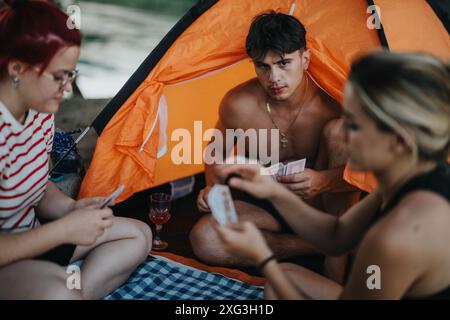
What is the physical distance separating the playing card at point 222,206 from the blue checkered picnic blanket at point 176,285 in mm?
525

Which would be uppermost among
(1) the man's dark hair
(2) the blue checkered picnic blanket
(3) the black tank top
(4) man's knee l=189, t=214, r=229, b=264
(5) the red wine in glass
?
(1) the man's dark hair

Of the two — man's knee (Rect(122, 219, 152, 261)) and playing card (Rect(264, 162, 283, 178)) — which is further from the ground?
playing card (Rect(264, 162, 283, 178))

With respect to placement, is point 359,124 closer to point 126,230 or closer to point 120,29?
point 126,230

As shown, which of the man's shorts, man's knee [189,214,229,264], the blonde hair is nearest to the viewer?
the blonde hair

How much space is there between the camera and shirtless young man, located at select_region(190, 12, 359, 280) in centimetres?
180

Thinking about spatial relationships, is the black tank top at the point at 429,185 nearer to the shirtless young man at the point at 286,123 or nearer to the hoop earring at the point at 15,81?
the shirtless young man at the point at 286,123

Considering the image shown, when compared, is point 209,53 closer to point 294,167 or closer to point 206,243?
point 294,167

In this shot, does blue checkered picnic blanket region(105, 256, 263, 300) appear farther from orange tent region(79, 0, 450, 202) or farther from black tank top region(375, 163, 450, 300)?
black tank top region(375, 163, 450, 300)

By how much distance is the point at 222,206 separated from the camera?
1247 millimetres

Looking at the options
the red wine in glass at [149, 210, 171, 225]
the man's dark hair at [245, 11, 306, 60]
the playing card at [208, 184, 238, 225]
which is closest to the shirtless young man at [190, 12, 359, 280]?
the man's dark hair at [245, 11, 306, 60]

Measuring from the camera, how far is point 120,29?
4707 millimetres

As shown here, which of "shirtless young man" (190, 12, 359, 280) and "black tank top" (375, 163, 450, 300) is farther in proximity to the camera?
"shirtless young man" (190, 12, 359, 280)

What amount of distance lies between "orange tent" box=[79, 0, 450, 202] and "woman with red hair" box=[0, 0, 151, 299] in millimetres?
403

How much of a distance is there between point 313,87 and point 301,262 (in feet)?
2.07
